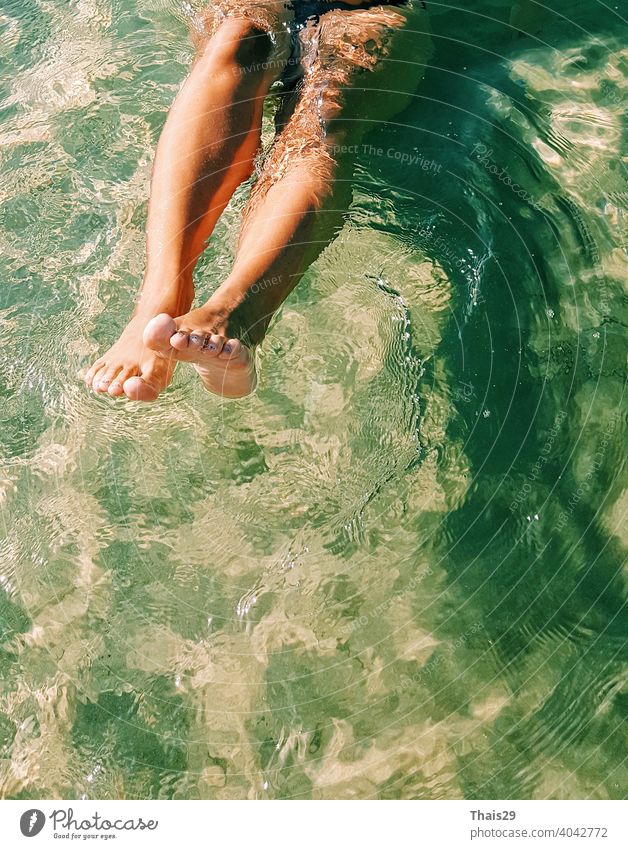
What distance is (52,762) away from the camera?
4.70 feet

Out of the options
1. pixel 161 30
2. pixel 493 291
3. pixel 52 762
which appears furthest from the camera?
pixel 161 30

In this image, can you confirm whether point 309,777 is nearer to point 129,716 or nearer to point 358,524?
point 129,716

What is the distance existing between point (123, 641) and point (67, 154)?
4.73 ft

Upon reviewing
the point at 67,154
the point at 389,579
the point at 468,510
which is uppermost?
the point at 67,154

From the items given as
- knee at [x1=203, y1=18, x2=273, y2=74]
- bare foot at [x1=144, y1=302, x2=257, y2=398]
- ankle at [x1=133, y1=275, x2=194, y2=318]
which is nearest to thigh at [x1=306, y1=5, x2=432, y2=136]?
knee at [x1=203, y1=18, x2=273, y2=74]

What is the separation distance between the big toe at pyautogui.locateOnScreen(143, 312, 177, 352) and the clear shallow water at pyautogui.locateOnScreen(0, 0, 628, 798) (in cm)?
46

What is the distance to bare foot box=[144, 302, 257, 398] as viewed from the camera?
132cm

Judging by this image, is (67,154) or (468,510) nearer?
(468,510)

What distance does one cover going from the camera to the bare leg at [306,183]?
1.37 meters

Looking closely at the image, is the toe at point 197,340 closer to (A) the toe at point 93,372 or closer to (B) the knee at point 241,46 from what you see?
(A) the toe at point 93,372

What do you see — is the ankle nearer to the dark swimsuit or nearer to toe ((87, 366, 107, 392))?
toe ((87, 366, 107, 392))
